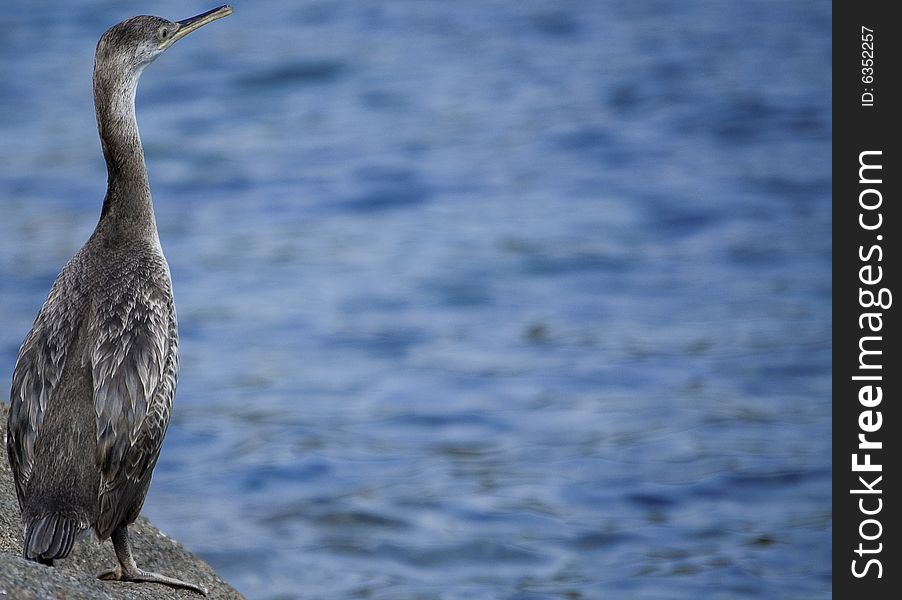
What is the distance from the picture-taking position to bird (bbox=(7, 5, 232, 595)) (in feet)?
16.4

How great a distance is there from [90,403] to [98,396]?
0.12ft

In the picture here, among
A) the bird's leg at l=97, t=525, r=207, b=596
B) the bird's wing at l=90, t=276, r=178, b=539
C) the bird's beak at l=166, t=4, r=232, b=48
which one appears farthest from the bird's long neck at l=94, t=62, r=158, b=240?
the bird's leg at l=97, t=525, r=207, b=596

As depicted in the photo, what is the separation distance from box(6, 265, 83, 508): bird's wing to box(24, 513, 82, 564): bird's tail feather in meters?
0.22

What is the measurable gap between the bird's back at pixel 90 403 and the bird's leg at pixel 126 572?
8 cm

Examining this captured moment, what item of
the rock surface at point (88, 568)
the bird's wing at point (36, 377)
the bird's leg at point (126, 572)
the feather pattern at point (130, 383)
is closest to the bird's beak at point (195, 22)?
the feather pattern at point (130, 383)

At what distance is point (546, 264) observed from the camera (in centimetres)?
1268

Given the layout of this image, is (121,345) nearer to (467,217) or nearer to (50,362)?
(50,362)

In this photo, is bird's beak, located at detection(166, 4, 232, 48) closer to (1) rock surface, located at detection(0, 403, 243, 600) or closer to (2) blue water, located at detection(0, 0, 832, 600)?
(1) rock surface, located at detection(0, 403, 243, 600)

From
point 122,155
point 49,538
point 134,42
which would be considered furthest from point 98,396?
point 134,42

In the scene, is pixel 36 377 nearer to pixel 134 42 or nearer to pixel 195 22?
pixel 134 42

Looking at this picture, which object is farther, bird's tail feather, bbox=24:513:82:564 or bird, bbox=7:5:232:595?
bird, bbox=7:5:232:595

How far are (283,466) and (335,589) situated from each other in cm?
155

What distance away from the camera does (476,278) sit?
1252 cm

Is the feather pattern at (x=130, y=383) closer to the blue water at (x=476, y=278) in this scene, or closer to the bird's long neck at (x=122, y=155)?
the bird's long neck at (x=122, y=155)
